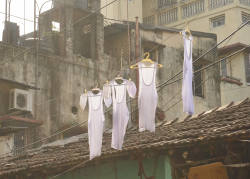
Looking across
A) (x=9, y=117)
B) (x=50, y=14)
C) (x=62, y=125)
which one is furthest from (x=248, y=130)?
(x=50, y=14)

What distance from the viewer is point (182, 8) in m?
33.7

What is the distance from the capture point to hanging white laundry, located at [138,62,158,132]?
11.9 metres

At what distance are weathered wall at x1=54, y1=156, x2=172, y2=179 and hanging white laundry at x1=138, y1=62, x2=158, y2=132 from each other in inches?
32.7

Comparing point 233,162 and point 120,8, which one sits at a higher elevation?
point 120,8

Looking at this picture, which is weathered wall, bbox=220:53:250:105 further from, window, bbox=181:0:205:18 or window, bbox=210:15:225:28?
window, bbox=181:0:205:18

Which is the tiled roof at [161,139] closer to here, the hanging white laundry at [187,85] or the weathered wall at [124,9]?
the hanging white laundry at [187,85]

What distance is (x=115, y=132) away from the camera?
12711mm

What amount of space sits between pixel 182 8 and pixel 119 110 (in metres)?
21.8

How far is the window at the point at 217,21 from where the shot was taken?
32.6m

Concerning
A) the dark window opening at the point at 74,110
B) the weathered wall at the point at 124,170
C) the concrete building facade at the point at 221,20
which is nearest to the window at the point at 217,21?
the concrete building facade at the point at 221,20

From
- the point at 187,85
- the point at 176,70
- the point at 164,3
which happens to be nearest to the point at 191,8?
the point at 164,3

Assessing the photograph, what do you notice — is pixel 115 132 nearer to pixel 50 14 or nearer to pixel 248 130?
pixel 248 130

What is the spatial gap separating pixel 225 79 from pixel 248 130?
21532mm

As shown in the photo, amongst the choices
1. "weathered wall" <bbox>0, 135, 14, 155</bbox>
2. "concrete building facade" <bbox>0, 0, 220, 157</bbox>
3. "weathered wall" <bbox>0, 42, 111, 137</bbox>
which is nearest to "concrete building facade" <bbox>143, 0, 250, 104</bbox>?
"concrete building facade" <bbox>0, 0, 220, 157</bbox>
